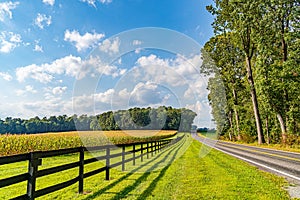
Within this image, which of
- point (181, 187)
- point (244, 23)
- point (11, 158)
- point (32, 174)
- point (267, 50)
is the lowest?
point (181, 187)

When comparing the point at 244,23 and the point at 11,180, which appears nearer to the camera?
the point at 11,180

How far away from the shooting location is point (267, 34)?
78.4 ft

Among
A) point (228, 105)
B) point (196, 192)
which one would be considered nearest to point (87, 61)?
point (196, 192)

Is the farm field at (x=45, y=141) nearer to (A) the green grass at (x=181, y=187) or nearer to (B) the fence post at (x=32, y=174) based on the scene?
(A) the green grass at (x=181, y=187)

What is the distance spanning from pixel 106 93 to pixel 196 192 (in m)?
11.6

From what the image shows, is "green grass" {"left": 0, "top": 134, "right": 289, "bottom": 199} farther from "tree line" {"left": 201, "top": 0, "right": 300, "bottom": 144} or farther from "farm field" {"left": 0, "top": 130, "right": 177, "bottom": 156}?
"tree line" {"left": 201, "top": 0, "right": 300, "bottom": 144}

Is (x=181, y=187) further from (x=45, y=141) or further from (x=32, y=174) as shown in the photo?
(x=45, y=141)

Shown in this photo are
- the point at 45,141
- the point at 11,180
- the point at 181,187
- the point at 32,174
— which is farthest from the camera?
the point at 45,141

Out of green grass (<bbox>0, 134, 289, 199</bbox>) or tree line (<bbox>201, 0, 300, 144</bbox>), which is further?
tree line (<bbox>201, 0, 300, 144</bbox>)

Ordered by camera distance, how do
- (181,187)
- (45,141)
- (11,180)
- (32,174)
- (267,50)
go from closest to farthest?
(11,180), (32,174), (181,187), (45,141), (267,50)

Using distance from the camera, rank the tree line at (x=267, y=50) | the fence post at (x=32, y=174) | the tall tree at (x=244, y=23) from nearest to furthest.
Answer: the fence post at (x=32, y=174) < the tree line at (x=267, y=50) < the tall tree at (x=244, y=23)

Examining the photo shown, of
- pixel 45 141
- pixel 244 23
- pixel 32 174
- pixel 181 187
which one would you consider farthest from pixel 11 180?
pixel 244 23

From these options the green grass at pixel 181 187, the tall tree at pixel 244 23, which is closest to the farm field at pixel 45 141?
the green grass at pixel 181 187

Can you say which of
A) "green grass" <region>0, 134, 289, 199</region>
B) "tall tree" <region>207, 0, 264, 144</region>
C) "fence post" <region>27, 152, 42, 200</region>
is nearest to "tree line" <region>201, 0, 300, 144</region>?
"tall tree" <region>207, 0, 264, 144</region>
